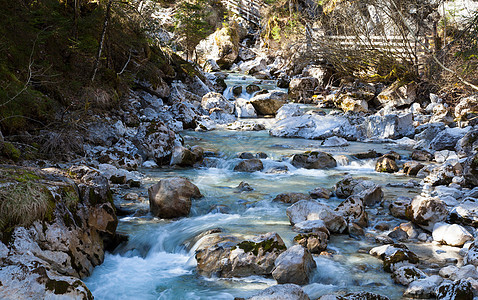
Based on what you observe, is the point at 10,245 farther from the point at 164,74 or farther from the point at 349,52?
the point at 349,52

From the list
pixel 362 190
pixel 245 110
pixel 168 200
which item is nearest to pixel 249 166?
pixel 362 190

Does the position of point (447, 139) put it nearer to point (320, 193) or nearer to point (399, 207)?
point (320, 193)

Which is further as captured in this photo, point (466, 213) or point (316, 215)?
point (316, 215)

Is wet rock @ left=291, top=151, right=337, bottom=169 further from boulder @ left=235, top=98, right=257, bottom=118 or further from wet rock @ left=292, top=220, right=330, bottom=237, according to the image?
boulder @ left=235, top=98, right=257, bottom=118

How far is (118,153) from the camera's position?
923cm

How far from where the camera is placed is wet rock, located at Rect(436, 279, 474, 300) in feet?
11.3

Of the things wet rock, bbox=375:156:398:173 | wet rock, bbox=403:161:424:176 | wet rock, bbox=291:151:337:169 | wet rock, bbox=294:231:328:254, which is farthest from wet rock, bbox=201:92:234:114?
wet rock, bbox=294:231:328:254

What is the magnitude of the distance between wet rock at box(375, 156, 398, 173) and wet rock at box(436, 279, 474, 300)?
19.8 ft

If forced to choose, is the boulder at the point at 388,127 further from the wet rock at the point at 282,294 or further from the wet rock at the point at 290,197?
the wet rock at the point at 282,294

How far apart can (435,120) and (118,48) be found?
11.5 meters

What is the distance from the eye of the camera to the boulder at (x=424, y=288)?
3.80m

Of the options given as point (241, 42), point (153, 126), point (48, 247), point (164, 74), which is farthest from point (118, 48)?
point (241, 42)

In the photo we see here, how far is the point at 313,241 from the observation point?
4988 millimetres

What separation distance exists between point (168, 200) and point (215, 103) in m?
11.1
